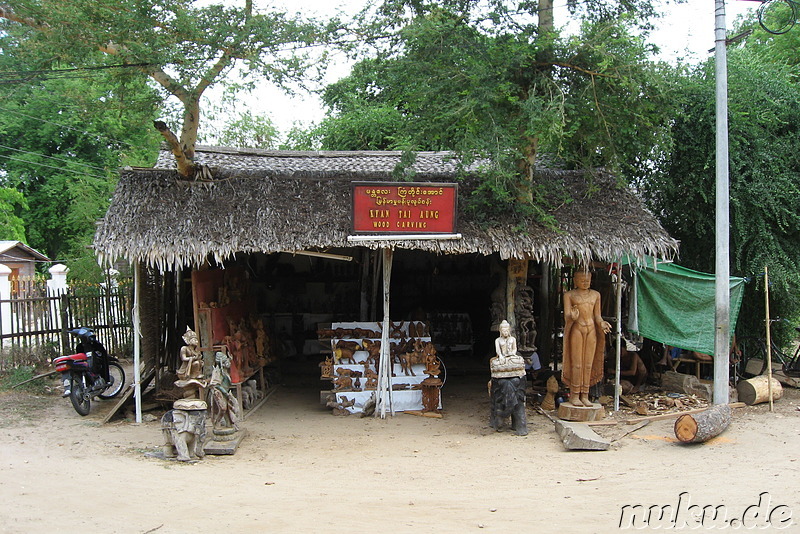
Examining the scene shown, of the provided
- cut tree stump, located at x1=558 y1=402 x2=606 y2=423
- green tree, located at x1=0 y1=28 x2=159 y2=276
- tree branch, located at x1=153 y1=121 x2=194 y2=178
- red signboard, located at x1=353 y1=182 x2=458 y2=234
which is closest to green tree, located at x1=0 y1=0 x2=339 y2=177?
tree branch, located at x1=153 y1=121 x2=194 y2=178

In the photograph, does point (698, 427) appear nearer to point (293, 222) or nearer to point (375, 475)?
point (375, 475)

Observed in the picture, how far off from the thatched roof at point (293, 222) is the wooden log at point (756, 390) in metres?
2.33

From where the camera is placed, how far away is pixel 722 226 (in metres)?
8.88

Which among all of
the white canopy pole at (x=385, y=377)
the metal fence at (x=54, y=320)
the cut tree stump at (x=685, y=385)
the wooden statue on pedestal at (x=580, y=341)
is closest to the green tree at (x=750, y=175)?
the cut tree stump at (x=685, y=385)

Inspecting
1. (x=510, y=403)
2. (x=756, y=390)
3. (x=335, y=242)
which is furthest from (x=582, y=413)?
(x=335, y=242)

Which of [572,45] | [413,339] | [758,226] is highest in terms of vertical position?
[572,45]

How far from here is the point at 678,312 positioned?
983 centimetres

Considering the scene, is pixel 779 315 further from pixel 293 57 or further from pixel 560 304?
pixel 293 57

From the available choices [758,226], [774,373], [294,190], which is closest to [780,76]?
[758,226]

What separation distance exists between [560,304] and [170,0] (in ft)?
28.6

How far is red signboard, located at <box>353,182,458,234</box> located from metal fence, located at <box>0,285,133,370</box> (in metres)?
5.55

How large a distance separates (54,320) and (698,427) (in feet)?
35.1

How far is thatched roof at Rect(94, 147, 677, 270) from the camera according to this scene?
9.09m

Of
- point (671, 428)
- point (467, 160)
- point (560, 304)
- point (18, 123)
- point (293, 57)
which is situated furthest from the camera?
point (18, 123)
